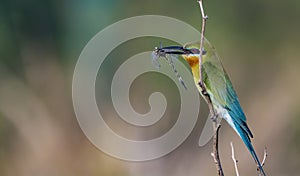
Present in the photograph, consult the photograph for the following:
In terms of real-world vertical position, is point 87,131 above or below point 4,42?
below

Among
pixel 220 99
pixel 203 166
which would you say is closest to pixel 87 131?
pixel 203 166

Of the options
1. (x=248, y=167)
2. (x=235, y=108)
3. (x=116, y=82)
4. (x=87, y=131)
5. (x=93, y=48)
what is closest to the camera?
(x=235, y=108)

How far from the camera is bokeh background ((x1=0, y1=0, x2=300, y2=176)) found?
13.4 feet

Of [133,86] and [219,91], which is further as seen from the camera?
[133,86]

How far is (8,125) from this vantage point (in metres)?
4.28

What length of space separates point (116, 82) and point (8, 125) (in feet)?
2.90

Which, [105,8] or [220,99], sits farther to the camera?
[105,8]

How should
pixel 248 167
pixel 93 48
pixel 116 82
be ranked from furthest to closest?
pixel 93 48 → pixel 116 82 → pixel 248 167

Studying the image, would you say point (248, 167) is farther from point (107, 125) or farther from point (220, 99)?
point (220, 99)

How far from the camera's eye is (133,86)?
4586 millimetres

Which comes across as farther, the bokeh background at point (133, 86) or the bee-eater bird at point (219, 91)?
the bokeh background at point (133, 86)

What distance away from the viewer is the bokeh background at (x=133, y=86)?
4090 millimetres

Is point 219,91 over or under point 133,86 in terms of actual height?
under

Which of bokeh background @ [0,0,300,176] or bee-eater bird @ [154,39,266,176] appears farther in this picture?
bokeh background @ [0,0,300,176]
